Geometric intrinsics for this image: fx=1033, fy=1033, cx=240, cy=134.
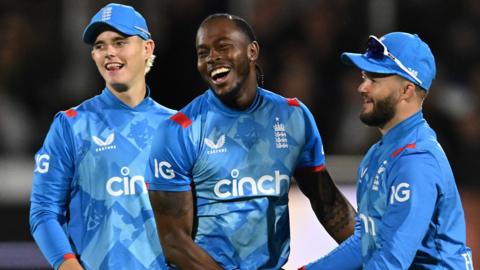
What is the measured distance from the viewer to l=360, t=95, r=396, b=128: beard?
4.30 m

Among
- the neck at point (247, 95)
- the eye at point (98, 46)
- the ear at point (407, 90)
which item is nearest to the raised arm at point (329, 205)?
the neck at point (247, 95)

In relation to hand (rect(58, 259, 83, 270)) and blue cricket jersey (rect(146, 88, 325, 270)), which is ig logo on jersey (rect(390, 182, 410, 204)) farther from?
hand (rect(58, 259, 83, 270))

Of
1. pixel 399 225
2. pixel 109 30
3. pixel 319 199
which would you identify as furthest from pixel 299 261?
pixel 399 225

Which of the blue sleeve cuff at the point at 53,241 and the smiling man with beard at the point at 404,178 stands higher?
the smiling man with beard at the point at 404,178

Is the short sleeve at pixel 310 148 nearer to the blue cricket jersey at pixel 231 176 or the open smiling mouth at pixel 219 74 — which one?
the blue cricket jersey at pixel 231 176

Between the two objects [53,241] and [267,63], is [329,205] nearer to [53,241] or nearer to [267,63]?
[53,241]

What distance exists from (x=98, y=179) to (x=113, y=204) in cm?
14

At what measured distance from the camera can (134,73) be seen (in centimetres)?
525

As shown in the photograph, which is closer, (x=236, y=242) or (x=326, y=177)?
(x=236, y=242)

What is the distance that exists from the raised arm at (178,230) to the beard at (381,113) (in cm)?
88

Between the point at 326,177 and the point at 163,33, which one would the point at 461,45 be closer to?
the point at 163,33

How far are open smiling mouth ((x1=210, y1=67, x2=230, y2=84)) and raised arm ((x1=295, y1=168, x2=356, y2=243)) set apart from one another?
24.5 inches

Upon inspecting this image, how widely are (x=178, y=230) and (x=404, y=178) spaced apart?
110 centimetres

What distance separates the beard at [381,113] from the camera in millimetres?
4301
